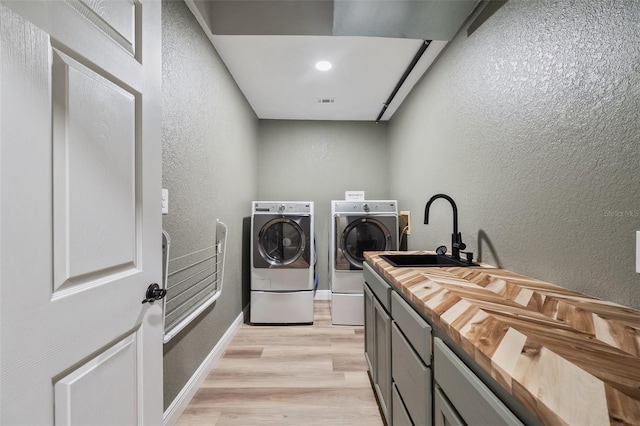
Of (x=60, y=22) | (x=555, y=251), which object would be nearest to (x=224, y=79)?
(x=60, y=22)

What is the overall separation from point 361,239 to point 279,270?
3.13ft

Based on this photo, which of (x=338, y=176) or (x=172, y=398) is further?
(x=338, y=176)

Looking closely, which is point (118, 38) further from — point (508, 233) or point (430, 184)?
point (430, 184)

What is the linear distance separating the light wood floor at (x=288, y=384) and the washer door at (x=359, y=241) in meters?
0.72

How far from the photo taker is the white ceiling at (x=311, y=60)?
5.75 ft

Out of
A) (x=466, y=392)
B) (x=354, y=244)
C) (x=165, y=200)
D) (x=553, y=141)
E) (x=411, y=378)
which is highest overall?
(x=553, y=141)

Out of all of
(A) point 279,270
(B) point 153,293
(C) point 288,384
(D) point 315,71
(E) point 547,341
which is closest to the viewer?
(E) point 547,341

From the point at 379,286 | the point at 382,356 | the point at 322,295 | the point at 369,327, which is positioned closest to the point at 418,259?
the point at 379,286

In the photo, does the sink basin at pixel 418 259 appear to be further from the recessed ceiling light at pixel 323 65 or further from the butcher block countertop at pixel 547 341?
the recessed ceiling light at pixel 323 65

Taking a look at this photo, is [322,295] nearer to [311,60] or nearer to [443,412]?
[311,60]

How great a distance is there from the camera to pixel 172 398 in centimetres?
150

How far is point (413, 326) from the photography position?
101cm

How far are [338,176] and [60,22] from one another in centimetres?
316

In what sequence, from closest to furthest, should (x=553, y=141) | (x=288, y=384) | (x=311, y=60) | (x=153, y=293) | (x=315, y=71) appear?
(x=153, y=293) < (x=553, y=141) < (x=288, y=384) < (x=311, y=60) < (x=315, y=71)
